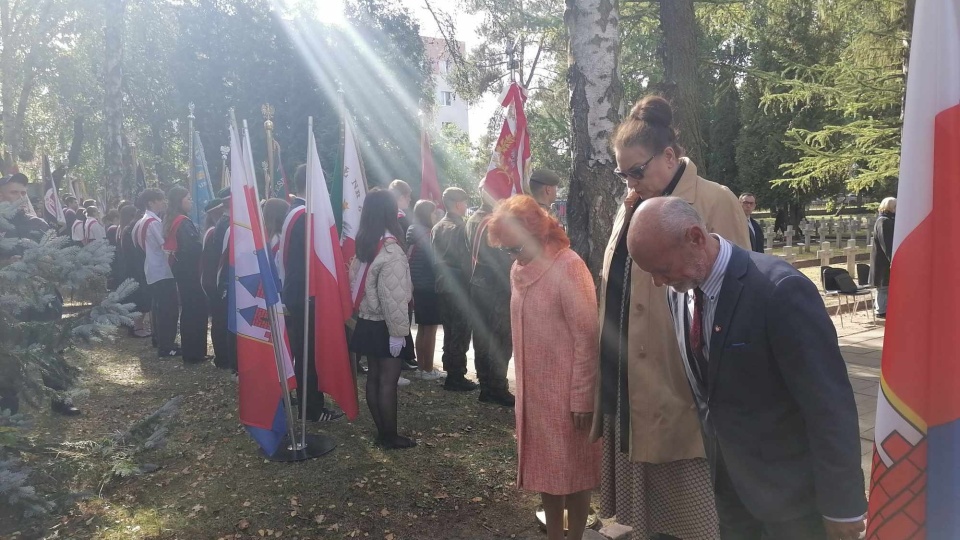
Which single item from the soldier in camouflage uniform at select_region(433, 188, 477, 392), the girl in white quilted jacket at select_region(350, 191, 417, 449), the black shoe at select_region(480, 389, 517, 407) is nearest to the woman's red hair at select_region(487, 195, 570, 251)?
the girl in white quilted jacket at select_region(350, 191, 417, 449)

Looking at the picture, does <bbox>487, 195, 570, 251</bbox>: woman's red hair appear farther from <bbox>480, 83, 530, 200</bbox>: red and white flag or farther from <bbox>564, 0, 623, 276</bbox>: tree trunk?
<bbox>480, 83, 530, 200</bbox>: red and white flag

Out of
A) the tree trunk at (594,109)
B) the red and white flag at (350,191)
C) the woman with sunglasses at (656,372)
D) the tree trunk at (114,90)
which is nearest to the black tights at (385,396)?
the red and white flag at (350,191)

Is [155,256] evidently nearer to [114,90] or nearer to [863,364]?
[863,364]

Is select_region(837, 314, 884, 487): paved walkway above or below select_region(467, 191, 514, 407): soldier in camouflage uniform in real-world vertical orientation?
below

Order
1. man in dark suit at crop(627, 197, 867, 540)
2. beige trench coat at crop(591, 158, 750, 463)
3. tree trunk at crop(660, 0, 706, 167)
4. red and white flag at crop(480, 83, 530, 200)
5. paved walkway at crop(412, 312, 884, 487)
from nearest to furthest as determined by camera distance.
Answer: man in dark suit at crop(627, 197, 867, 540), beige trench coat at crop(591, 158, 750, 463), paved walkway at crop(412, 312, 884, 487), red and white flag at crop(480, 83, 530, 200), tree trunk at crop(660, 0, 706, 167)

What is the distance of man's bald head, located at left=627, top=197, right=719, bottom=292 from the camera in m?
2.05

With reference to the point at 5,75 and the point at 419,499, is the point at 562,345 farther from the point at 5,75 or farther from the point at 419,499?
the point at 5,75

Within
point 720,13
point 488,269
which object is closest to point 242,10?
point 720,13

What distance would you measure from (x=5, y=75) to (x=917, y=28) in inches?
1178

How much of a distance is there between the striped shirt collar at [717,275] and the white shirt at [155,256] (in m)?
8.27

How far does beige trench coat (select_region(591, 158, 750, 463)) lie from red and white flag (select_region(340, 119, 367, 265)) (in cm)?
381

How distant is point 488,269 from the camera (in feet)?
21.0

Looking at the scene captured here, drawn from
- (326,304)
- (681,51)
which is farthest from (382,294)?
(681,51)

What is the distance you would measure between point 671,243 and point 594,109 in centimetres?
360
